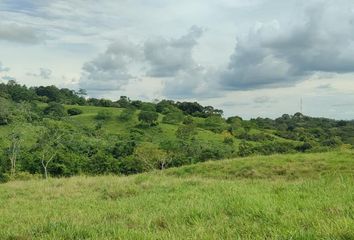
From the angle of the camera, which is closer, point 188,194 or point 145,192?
point 188,194

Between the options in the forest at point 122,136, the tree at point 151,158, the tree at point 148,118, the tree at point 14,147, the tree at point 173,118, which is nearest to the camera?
the tree at point 14,147

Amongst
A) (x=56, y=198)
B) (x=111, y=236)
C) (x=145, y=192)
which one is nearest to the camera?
(x=111, y=236)

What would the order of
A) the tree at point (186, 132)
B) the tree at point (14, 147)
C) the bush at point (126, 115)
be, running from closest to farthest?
1. the tree at point (14, 147)
2. the tree at point (186, 132)
3. the bush at point (126, 115)

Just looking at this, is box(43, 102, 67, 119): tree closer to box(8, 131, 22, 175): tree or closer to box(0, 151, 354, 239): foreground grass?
box(8, 131, 22, 175): tree

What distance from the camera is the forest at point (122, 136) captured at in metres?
58.2

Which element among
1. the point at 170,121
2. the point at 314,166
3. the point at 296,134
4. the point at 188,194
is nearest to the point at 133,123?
the point at 170,121

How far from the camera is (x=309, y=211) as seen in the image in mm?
6215

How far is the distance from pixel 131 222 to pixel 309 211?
8.41 ft

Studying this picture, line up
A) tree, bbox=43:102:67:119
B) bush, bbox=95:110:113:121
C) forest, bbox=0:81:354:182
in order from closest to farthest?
forest, bbox=0:81:354:182, tree, bbox=43:102:67:119, bush, bbox=95:110:113:121

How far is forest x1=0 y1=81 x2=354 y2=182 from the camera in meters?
58.2

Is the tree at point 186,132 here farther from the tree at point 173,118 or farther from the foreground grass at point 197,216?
the foreground grass at point 197,216

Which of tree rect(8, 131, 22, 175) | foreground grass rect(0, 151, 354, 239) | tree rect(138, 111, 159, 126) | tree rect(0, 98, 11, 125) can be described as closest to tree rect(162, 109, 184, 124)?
tree rect(138, 111, 159, 126)

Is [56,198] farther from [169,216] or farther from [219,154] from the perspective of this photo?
[219,154]

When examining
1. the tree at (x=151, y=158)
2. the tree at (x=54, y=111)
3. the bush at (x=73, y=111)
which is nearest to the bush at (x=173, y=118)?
the bush at (x=73, y=111)
